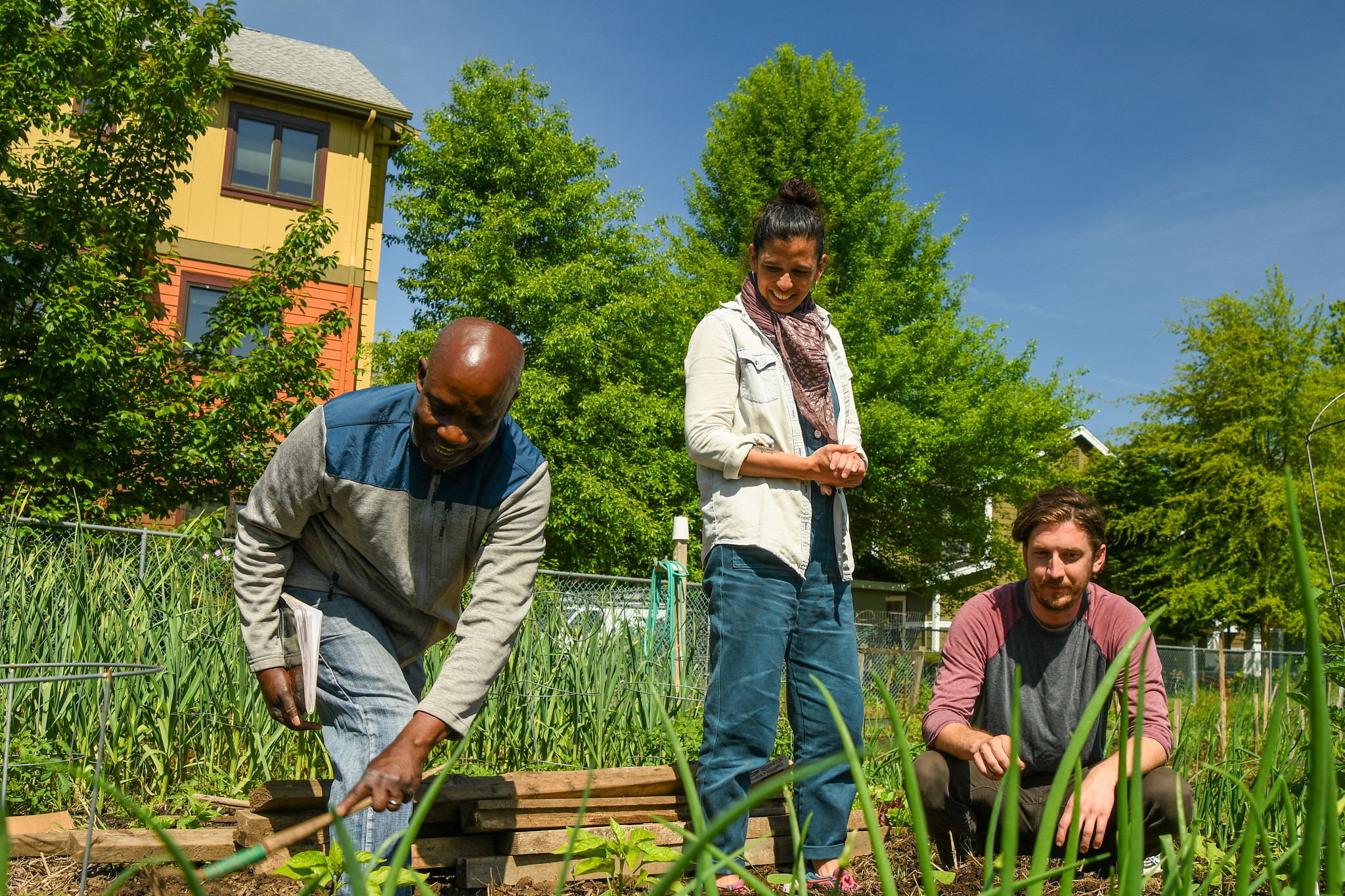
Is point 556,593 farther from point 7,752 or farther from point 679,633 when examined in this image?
point 7,752

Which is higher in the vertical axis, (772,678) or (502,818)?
(772,678)

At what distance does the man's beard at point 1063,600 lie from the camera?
260cm

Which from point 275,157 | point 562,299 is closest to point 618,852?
point 562,299

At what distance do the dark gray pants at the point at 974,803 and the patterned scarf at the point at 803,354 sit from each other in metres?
0.98

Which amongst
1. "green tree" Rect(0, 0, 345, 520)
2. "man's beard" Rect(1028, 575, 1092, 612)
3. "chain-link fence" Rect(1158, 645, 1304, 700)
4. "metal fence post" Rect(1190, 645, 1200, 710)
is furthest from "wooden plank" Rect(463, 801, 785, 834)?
"chain-link fence" Rect(1158, 645, 1304, 700)

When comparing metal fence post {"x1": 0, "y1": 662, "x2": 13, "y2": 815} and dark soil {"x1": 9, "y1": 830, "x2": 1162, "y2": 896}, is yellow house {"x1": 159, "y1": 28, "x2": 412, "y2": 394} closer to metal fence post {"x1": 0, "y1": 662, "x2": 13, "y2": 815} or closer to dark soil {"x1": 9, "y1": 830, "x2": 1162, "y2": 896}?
metal fence post {"x1": 0, "y1": 662, "x2": 13, "y2": 815}

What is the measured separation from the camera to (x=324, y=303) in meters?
14.2

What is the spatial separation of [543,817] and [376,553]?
91 centimetres

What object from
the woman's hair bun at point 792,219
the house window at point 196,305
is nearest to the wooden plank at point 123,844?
the woman's hair bun at point 792,219

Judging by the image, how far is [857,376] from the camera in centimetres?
1509

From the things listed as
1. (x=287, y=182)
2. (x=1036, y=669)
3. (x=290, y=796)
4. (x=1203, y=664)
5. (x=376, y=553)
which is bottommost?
(x=1203, y=664)

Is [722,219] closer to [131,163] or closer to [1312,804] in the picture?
[131,163]

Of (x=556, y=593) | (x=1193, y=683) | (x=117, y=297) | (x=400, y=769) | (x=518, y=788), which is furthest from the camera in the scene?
(x=1193, y=683)

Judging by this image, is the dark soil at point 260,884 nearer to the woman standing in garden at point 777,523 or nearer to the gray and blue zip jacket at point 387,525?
the woman standing in garden at point 777,523
